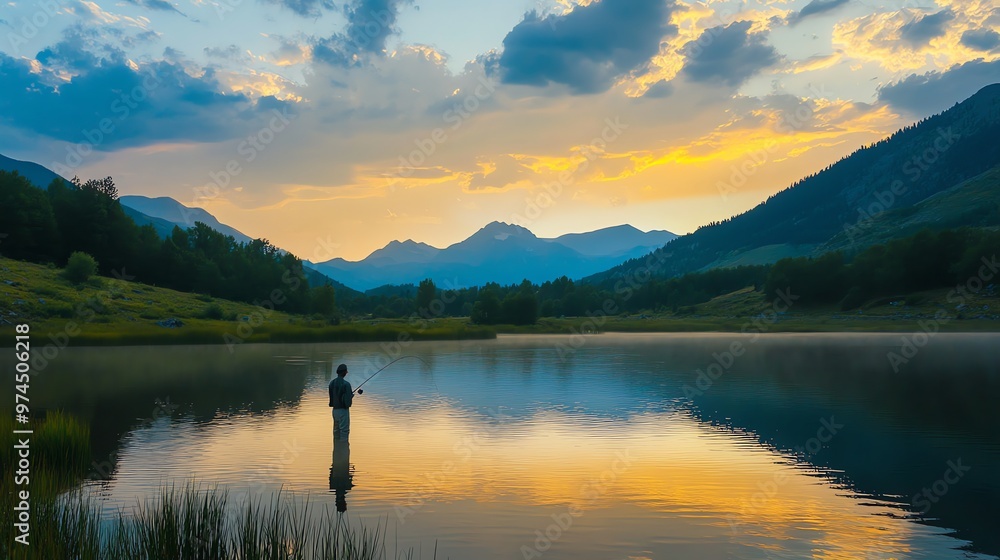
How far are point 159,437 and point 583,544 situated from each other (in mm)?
17501

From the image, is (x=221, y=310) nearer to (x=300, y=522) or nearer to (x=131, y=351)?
(x=131, y=351)

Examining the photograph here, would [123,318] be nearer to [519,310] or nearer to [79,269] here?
[79,269]

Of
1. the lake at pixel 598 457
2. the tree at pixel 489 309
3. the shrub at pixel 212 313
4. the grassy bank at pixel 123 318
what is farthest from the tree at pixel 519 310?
the lake at pixel 598 457

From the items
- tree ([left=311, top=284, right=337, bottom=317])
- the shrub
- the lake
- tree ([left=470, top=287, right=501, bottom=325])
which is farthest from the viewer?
tree ([left=311, top=284, right=337, bottom=317])

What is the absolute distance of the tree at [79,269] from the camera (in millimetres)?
104750

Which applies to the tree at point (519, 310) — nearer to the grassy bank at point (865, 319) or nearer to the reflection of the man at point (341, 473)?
the grassy bank at point (865, 319)

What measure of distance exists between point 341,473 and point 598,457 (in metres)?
7.98

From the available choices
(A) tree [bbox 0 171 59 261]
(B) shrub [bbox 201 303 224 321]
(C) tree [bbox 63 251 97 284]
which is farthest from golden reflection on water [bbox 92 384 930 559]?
(A) tree [bbox 0 171 59 261]

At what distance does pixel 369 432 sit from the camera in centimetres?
2672

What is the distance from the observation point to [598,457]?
21.9m

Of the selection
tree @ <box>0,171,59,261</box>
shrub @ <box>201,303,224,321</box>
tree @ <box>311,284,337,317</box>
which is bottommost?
shrub @ <box>201,303,224,321</box>

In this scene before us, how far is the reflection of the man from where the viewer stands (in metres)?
16.6

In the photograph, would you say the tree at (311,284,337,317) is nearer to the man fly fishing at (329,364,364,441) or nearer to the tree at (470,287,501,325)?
the tree at (470,287,501,325)

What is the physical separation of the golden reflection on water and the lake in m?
0.08
